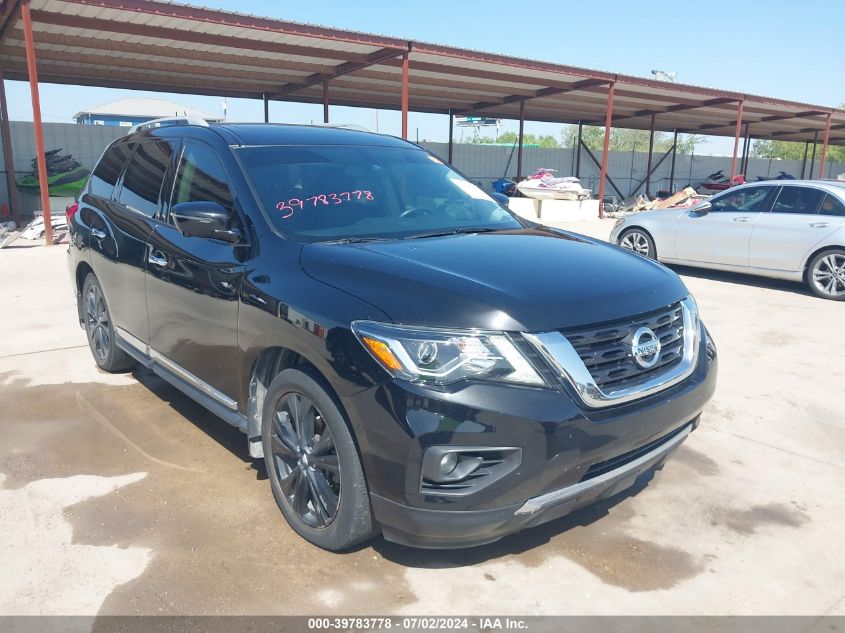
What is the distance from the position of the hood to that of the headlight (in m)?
0.05

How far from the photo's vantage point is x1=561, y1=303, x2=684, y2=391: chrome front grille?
2498 millimetres

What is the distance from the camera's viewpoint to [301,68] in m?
17.4

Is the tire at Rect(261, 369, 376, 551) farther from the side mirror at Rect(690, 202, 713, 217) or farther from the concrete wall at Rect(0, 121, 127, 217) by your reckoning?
the concrete wall at Rect(0, 121, 127, 217)

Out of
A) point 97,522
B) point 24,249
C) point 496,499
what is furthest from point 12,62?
point 496,499

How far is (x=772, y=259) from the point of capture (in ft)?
29.7

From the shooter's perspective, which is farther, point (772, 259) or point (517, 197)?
point (517, 197)

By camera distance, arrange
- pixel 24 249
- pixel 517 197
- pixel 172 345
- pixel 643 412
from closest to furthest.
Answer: pixel 643 412
pixel 172 345
pixel 24 249
pixel 517 197

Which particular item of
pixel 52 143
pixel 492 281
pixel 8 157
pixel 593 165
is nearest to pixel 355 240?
pixel 492 281

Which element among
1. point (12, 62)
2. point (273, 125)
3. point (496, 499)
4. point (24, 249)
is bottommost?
point (24, 249)

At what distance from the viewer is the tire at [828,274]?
8.51 m

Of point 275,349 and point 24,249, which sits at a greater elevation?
point 275,349

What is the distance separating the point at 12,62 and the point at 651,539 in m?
19.0

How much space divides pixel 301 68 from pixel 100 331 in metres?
13.9

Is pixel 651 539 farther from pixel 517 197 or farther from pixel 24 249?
pixel 517 197
